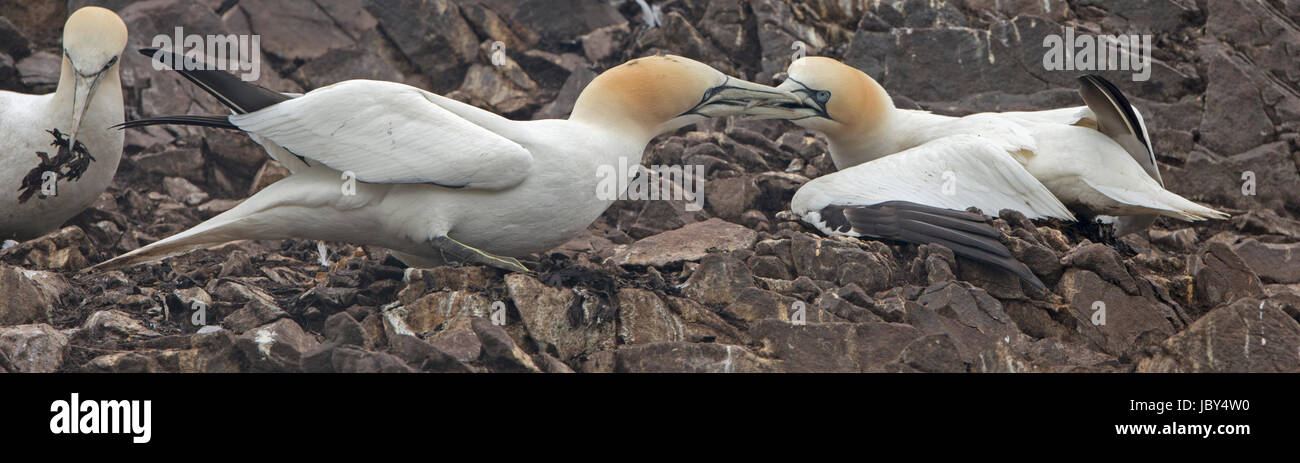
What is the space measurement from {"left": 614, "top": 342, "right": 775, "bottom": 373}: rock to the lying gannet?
1.88m

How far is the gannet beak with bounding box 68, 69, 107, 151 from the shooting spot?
286 inches

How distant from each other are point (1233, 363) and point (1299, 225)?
3.94 meters

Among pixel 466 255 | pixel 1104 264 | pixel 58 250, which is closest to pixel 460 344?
pixel 466 255

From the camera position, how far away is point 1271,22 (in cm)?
981

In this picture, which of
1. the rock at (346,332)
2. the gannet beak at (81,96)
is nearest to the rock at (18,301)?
the gannet beak at (81,96)

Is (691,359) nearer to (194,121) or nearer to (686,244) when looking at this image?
(686,244)

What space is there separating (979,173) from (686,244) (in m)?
1.82

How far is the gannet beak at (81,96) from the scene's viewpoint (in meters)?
7.26

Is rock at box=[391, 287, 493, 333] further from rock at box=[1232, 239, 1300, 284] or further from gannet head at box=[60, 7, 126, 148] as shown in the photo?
rock at box=[1232, 239, 1300, 284]

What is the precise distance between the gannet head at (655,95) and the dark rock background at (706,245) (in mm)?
752

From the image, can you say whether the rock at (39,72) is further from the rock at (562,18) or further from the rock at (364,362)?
the rock at (364,362)

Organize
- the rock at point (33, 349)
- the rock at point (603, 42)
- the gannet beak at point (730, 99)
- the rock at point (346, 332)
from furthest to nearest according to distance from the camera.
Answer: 1. the rock at point (603, 42)
2. the gannet beak at point (730, 99)
3. the rock at point (346, 332)
4. the rock at point (33, 349)

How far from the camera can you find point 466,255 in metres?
6.12

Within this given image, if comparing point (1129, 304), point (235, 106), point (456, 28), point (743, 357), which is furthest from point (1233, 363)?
point (456, 28)
